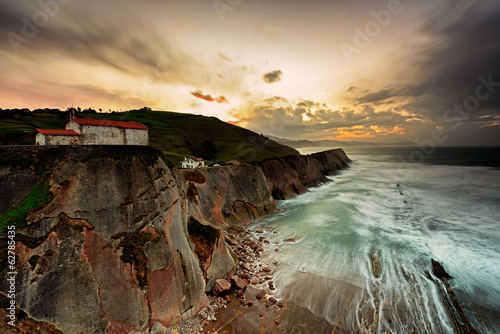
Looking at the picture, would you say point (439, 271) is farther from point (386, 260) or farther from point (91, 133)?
point (91, 133)

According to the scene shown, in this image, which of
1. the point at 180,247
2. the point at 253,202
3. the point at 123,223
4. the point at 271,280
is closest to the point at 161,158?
the point at 123,223

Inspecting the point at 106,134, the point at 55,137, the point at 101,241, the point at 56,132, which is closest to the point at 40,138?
the point at 55,137

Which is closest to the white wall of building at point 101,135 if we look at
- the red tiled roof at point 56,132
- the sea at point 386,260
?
the red tiled roof at point 56,132

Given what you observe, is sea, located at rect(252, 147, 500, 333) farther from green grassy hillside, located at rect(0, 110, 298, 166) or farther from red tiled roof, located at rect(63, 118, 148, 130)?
green grassy hillside, located at rect(0, 110, 298, 166)

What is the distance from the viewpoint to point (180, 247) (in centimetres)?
1278

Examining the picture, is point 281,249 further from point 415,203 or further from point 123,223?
point 415,203

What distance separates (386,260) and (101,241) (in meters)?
24.1

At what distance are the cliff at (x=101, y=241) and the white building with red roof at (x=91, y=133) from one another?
458 cm

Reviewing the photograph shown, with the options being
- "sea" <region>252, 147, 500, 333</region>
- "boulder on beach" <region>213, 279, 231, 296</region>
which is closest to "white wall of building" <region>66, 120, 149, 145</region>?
"boulder on beach" <region>213, 279, 231, 296</region>

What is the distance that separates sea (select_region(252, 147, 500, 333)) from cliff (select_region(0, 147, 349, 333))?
8.03 m

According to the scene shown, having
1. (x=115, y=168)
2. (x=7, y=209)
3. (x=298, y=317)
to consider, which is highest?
(x=115, y=168)

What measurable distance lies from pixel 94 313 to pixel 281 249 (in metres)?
16.2

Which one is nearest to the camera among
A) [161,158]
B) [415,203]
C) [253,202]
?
[161,158]

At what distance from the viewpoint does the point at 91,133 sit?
588 inches
